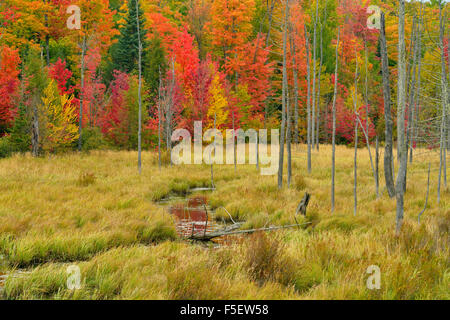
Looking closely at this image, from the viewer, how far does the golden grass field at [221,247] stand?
4.53 m

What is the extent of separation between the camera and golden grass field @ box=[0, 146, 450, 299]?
4531mm

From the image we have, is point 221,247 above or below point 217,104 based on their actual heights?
below

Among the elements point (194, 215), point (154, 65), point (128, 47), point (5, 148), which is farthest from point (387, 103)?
point (128, 47)

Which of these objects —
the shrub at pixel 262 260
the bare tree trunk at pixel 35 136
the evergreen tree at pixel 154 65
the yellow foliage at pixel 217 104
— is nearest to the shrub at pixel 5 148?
the bare tree trunk at pixel 35 136

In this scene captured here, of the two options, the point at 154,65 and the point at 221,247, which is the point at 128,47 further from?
the point at 221,247

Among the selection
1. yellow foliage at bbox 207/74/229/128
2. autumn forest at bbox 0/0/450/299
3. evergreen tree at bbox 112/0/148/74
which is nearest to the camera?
autumn forest at bbox 0/0/450/299

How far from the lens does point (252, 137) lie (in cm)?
3059

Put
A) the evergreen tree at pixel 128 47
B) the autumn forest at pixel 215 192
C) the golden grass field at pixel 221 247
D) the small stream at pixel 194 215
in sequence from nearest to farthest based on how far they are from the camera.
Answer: the golden grass field at pixel 221 247 → the autumn forest at pixel 215 192 → the small stream at pixel 194 215 → the evergreen tree at pixel 128 47

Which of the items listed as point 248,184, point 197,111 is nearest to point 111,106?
point 197,111

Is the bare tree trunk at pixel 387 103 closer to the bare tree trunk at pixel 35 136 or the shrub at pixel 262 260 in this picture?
the shrub at pixel 262 260

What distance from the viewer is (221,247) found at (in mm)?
7051

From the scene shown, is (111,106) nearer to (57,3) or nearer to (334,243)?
(57,3)

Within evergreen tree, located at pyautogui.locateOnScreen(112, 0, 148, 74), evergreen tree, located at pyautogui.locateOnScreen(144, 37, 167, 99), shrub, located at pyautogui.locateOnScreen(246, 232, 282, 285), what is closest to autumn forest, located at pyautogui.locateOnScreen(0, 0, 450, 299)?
shrub, located at pyautogui.locateOnScreen(246, 232, 282, 285)

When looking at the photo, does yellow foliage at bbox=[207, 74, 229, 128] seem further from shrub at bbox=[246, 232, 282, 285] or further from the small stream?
shrub at bbox=[246, 232, 282, 285]
